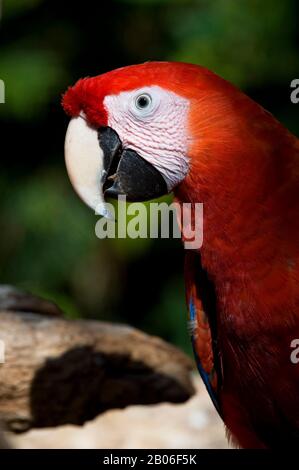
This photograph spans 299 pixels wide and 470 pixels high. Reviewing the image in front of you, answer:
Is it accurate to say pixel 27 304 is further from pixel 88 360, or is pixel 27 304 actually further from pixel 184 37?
pixel 184 37

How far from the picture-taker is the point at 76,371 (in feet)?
6.25

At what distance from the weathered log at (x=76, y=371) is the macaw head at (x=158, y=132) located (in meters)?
0.48

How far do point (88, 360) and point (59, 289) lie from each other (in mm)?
917

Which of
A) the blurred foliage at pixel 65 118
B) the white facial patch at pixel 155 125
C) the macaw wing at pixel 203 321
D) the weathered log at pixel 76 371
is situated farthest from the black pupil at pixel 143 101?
the blurred foliage at pixel 65 118

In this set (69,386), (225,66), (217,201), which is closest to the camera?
(217,201)

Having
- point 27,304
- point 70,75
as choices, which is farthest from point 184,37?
point 27,304

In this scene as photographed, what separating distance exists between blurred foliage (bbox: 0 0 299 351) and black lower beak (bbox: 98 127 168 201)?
3.90 ft

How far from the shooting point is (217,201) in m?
1.42

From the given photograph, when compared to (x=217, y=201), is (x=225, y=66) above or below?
above

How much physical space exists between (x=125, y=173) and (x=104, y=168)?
38 millimetres

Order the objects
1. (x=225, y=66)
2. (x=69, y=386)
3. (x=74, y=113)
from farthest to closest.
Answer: (x=225, y=66) < (x=69, y=386) < (x=74, y=113)

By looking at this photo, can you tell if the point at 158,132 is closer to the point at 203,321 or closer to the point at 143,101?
the point at 143,101

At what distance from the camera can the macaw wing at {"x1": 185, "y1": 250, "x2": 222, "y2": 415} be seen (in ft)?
5.32

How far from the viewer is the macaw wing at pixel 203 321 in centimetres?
162
